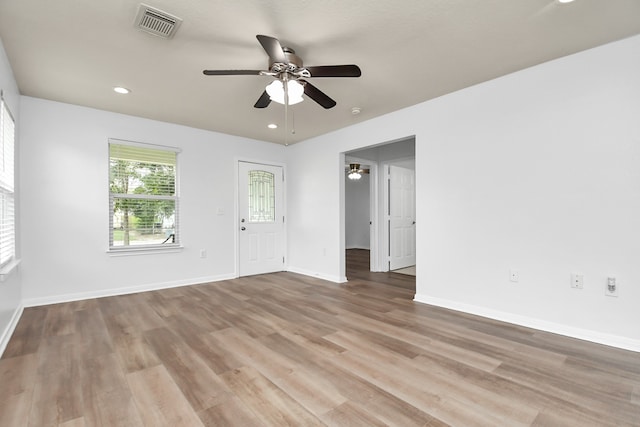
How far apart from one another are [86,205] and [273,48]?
11.2ft

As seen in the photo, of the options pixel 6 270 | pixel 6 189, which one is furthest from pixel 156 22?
pixel 6 270

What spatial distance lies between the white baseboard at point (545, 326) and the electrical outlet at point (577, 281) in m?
0.37

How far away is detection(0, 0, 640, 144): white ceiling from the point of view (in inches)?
80.7

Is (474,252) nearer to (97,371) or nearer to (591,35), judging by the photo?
(591,35)

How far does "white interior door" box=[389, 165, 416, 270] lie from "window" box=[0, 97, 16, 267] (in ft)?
17.2

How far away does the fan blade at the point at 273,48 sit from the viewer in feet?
6.52

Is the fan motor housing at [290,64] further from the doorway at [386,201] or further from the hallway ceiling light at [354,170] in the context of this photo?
the hallway ceiling light at [354,170]

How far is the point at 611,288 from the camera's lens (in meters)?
2.46

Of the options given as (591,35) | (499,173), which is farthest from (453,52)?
(499,173)

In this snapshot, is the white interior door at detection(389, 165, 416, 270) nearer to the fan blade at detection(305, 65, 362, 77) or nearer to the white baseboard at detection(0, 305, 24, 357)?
the fan blade at detection(305, 65, 362, 77)

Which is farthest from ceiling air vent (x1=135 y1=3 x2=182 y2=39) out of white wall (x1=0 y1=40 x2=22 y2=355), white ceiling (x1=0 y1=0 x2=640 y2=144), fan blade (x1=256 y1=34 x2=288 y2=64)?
white wall (x1=0 y1=40 x2=22 y2=355)

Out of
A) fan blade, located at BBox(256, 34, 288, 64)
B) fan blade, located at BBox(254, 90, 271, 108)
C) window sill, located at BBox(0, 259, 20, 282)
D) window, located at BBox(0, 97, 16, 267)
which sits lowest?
window sill, located at BBox(0, 259, 20, 282)

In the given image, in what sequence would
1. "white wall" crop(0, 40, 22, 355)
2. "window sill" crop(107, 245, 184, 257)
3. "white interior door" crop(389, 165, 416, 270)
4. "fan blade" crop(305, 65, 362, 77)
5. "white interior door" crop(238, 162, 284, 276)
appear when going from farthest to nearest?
1. "white interior door" crop(389, 165, 416, 270)
2. "white interior door" crop(238, 162, 284, 276)
3. "window sill" crop(107, 245, 184, 257)
4. "white wall" crop(0, 40, 22, 355)
5. "fan blade" crop(305, 65, 362, 77)

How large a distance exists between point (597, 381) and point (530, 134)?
2.07 meters
